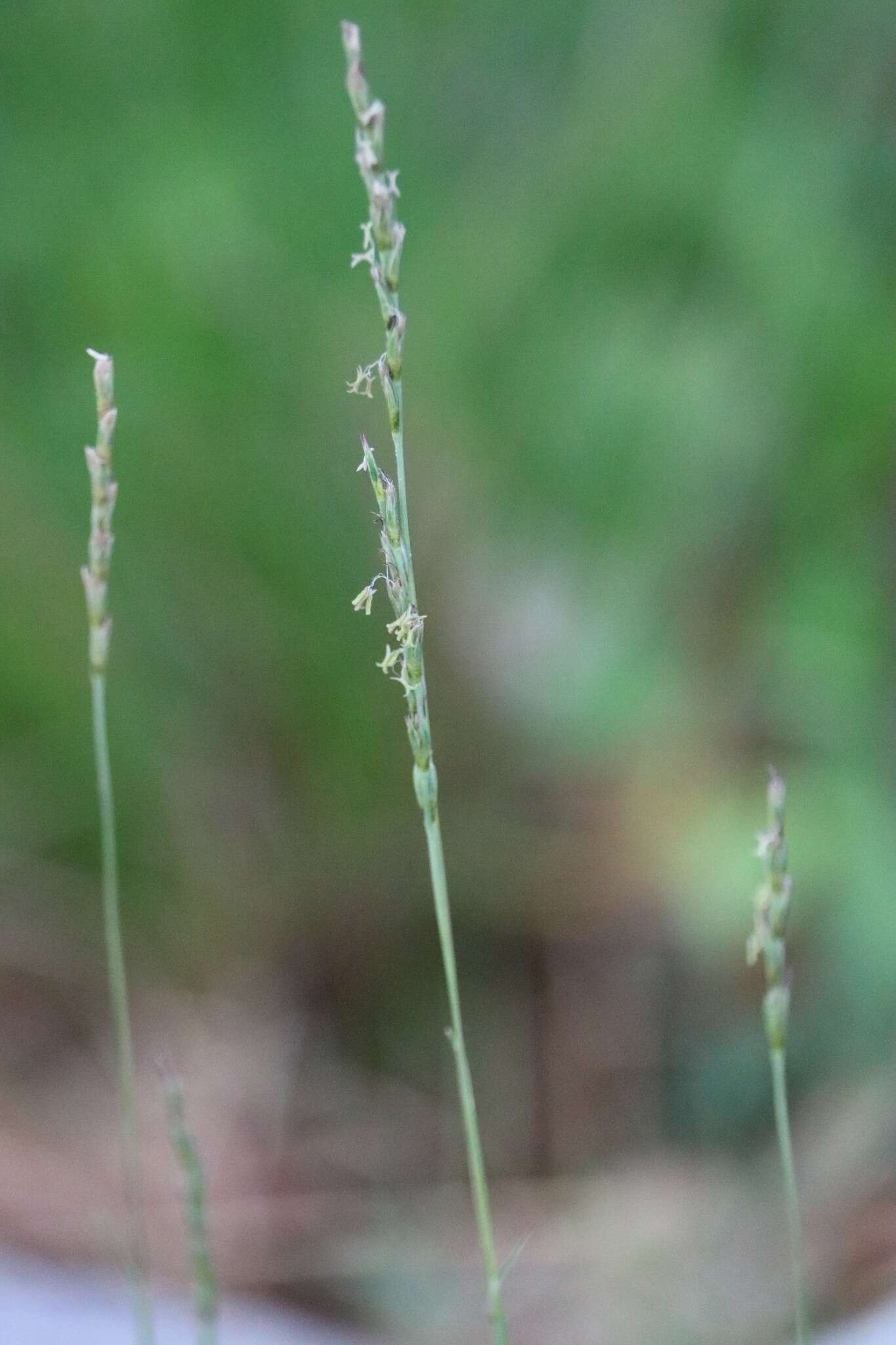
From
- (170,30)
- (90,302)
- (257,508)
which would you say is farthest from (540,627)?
(170,30)

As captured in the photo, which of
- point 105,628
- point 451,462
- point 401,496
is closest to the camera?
point 401,496

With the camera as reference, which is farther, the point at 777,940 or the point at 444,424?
the point at 444,424

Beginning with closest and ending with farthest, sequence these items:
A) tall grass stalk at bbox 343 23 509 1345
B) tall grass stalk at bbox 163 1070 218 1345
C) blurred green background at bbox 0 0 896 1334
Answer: tall grass stalk at bbox 343 23 509 1345 → tall grass stalk at bbox 163 1070 218 1345 → blurred green background at bbox 0 0 896 1334

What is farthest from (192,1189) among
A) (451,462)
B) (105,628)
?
(451,462)

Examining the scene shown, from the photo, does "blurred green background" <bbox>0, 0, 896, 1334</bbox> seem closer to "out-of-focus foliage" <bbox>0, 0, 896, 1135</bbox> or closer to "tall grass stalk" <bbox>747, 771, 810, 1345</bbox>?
"out-of-focus foliage" <bbox>0, 0, 896, 1135</bbox>

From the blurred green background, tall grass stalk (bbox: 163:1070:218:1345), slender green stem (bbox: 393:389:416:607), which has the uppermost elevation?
the blurred green background

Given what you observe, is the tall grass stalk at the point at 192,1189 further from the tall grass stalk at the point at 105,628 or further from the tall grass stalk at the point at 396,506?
the tall grass stalk at the point at 396,506

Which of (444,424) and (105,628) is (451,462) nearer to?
(444,424)

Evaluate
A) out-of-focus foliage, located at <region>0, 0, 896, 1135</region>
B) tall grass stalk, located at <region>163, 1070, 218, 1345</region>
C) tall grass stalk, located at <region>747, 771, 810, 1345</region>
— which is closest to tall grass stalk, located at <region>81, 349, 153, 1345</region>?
tall grass stalk, located at <region>163, 1070, 218, 1345</region>
